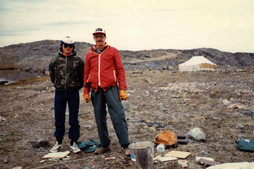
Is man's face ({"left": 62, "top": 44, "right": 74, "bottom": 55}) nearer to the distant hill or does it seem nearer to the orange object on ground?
the orange object on ground

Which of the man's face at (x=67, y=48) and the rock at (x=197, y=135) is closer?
the man's face at (x=67, y=48)

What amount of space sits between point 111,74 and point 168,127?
8.11 feet

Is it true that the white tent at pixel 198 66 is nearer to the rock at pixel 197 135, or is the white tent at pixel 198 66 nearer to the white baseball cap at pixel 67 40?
the rock at pixel 197 135

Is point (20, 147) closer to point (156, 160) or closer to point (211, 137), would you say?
point (156, 160)

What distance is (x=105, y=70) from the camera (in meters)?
4.11

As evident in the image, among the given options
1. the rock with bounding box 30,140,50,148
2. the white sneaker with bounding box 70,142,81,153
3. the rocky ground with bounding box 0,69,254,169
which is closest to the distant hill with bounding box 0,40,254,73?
the rocky ground with bounding box 0,69,254,169

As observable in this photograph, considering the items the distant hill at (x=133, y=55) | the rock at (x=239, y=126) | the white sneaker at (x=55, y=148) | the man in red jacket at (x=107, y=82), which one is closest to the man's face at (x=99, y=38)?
the man in red jacket at (x=107, y=82)

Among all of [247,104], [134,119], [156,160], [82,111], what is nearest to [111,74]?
[156,160]

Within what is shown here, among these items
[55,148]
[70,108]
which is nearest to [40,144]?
[55,148]

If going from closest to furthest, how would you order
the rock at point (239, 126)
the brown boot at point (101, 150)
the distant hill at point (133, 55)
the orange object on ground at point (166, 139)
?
1. the brown boot at point (101, 150)
2. the orange object on ground at point (166, 139)
3. the rock at point (239, 126)
4. the distant hill at point (133, 55)

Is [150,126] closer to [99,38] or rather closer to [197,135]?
[197,135]

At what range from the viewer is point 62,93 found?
178 inches

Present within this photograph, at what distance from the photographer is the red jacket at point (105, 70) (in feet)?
13.4

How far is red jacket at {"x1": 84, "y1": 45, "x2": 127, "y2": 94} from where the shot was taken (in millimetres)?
4090
